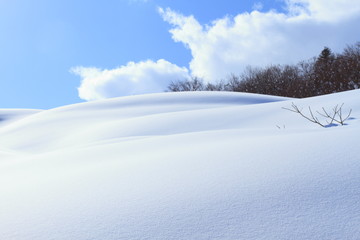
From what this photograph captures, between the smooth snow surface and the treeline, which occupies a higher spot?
the treeline

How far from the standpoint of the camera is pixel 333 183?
1159mm

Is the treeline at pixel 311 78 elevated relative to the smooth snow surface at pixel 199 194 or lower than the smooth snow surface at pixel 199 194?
elevated

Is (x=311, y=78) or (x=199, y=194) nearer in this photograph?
(x=199, y=194)

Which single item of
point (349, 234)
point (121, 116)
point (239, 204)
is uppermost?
point (121, 116)

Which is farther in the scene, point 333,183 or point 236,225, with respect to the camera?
point 333,183

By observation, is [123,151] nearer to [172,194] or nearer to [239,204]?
[172,194]

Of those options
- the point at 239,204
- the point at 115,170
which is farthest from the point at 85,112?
the point at 239,204

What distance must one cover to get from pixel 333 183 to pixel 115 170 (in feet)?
3.44

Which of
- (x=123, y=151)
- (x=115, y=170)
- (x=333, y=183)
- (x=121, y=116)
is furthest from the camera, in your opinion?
(x=121, y=116)

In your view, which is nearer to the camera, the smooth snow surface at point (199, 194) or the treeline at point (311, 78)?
the smooth snow surface at point (199, 194)

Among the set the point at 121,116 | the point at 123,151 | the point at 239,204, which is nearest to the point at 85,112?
A: the point at 121,116

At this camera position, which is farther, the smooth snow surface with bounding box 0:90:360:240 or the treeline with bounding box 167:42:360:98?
the treeline with bounding box 167:42:360:98

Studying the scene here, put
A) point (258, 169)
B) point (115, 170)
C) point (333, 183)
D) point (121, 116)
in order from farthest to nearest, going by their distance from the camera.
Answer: point (121, 116), point (115, 170), point (258, 169), point (333, 183)

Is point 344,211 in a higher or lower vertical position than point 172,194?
lower
